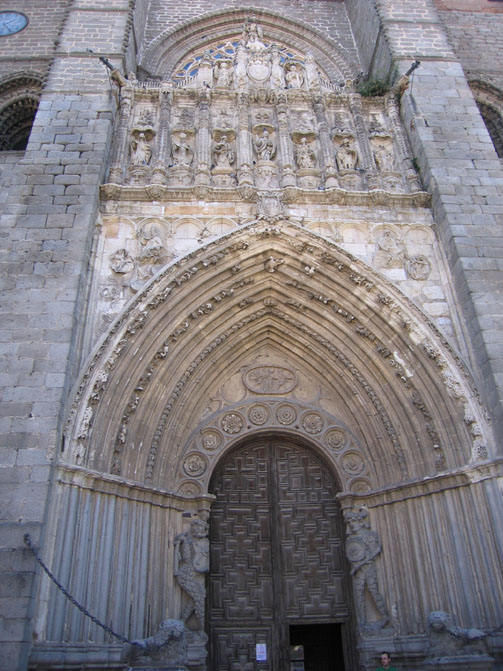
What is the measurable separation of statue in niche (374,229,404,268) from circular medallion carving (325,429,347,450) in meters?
2.30

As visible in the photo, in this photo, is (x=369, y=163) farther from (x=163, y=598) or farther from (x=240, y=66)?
(x=163, y=598)

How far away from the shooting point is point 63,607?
216 inches

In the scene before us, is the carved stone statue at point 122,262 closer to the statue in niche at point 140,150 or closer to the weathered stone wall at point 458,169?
the statue in niche at point 140,150

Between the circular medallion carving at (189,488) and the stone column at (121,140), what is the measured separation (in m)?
4.16

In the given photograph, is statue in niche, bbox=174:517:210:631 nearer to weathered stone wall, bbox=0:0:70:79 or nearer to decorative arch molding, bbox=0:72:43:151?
decorative arch molding, bbox=0:72:43:151

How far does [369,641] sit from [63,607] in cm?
339

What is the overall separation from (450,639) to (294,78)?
8.56m

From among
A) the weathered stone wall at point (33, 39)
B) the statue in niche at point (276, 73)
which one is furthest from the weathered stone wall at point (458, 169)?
the weathered stone wall at point (33, 39)

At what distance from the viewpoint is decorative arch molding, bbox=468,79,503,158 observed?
1166 cm

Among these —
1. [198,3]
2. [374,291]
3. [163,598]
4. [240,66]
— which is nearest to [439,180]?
[374,291]

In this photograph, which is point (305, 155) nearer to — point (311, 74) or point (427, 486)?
point (311, 74)

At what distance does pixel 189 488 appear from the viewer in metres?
7.44

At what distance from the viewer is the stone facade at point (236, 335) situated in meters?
5.87

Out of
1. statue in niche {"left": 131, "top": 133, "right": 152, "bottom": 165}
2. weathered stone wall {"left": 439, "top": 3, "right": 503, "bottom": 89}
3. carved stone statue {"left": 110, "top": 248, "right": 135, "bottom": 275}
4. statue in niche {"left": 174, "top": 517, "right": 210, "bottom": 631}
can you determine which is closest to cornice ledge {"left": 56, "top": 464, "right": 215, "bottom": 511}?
statue in niche {"left": 174, "top": 517, "right": 210, "bottom": 631}
